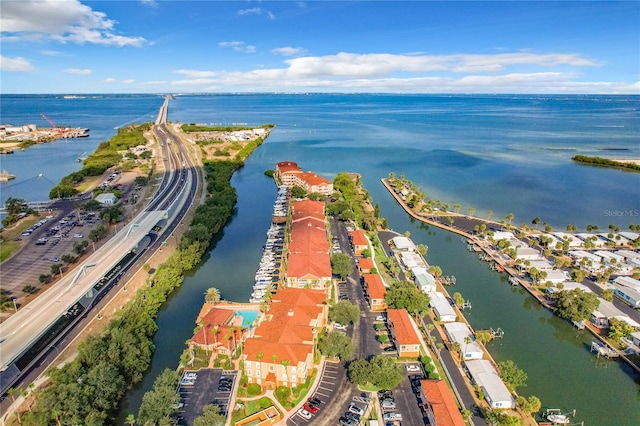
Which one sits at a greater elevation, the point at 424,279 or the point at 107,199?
the point at 107,199

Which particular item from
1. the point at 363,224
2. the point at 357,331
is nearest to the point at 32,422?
the point at 357,331

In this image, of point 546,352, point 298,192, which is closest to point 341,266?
point 546,352

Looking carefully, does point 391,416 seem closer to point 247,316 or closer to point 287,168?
point 247,316

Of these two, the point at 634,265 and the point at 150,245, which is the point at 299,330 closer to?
the point at 150,245

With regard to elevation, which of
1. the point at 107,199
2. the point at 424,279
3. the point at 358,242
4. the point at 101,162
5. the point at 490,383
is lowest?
the point at 490,383

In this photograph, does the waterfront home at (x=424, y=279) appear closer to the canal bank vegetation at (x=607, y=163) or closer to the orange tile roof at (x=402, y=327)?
the orange tile roof at (x=402, y=327)

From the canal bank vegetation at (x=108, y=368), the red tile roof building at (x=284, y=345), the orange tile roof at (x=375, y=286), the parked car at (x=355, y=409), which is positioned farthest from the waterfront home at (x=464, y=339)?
the canal bank vegetation at (x=108, y=368)

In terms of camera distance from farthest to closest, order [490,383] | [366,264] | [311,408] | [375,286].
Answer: [366,264] → [375,286] → [490,383] → [311,408]
